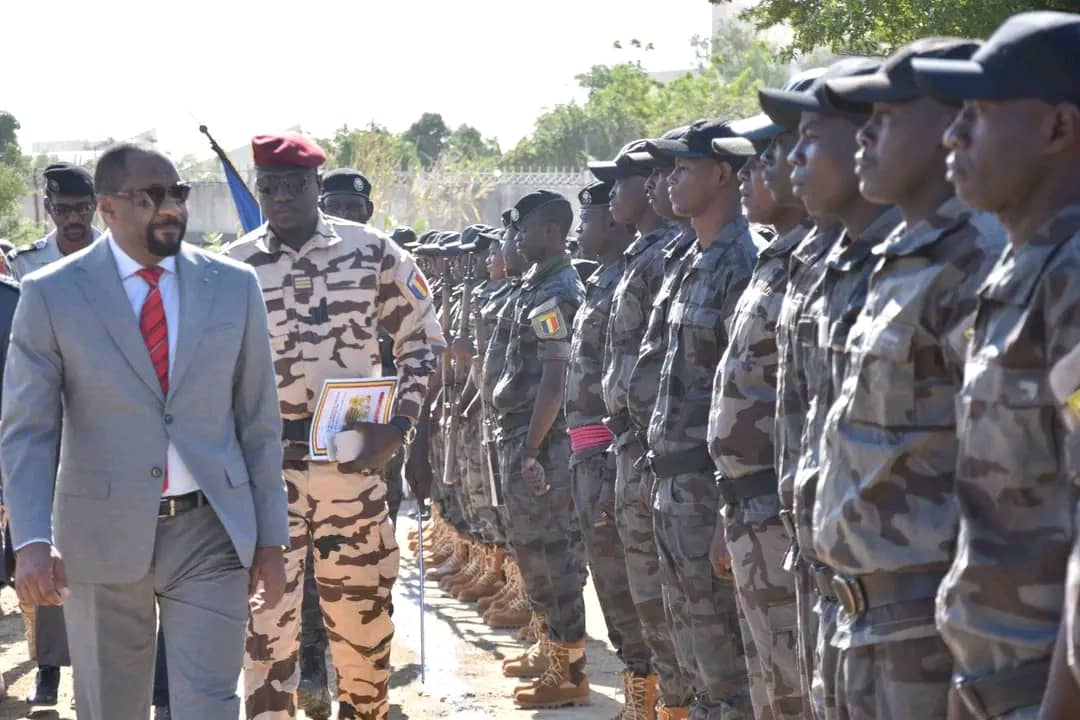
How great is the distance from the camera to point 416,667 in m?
10.6

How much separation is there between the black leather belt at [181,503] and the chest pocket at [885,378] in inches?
98.0

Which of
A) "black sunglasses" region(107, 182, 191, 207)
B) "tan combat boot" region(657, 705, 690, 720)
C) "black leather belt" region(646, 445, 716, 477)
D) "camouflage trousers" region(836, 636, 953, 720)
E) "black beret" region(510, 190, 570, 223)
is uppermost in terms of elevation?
"black sunglasses" region(107, 182, 191, 207)

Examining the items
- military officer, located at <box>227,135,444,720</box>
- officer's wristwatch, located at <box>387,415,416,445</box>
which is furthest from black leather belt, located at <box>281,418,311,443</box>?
officer's wristwatch, located at <box>387,415,416,445</box>

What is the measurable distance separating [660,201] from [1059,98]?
4.18m

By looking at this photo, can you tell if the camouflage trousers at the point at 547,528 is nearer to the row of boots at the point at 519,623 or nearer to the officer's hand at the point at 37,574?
the row of boots at the point at 519,623

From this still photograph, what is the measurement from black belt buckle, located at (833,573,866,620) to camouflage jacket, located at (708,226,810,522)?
56.5 inches

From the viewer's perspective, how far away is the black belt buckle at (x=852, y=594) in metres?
4.18

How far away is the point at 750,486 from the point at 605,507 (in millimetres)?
2673

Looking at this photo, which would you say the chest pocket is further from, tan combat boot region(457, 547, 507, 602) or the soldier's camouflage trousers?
tan combat boot region(457, 547, 507, 602)

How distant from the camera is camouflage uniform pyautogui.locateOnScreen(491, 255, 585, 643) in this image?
9.77 m

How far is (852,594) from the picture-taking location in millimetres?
4188

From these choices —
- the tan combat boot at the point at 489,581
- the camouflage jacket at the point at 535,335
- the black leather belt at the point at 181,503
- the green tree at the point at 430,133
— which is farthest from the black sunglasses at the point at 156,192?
the green tree at the point at 430,133

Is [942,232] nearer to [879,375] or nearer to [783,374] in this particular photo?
[879,375]

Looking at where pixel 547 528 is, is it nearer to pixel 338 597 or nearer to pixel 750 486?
pixel 338 597
